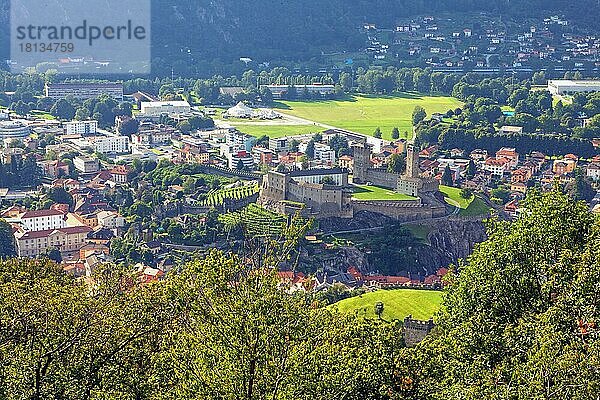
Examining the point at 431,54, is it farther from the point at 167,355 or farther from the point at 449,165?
the point at 167,355

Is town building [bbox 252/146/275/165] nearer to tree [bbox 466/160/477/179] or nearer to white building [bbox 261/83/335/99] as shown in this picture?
tree [bbox 466/160/477/179]

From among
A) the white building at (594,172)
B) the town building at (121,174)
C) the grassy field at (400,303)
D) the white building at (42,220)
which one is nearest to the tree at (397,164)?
the white building at (594,172)

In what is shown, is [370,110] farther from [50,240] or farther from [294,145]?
[50,240]

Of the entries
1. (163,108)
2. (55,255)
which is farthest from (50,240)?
(163,108)

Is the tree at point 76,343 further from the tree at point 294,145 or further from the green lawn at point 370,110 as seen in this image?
the green lawn at point 370,110

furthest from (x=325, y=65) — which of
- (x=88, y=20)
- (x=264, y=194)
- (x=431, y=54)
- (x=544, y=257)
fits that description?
(x=544, y=257)

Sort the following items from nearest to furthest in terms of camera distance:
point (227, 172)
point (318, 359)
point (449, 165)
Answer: point (318, 359) → point (227, 172) → point (449, 165)
